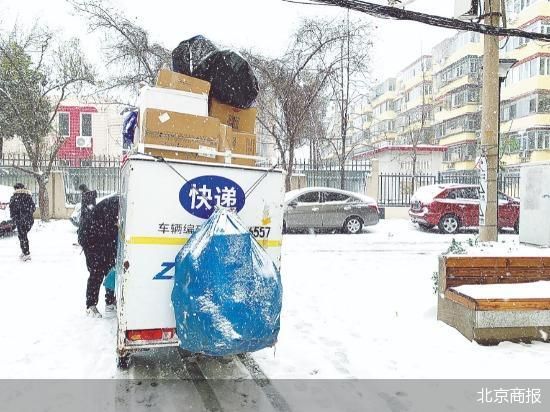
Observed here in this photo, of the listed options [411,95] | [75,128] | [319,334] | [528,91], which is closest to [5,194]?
[319,334]

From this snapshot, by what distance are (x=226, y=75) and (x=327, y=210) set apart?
1127 centimetres

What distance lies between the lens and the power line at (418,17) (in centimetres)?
781

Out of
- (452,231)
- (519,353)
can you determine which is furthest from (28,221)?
(452,231)

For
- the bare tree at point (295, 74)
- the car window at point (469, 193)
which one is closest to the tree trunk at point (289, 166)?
the bare tree at point (295, 74)

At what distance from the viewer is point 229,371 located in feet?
16.0

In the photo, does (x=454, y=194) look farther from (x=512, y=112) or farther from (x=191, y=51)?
(x=512, y=112)

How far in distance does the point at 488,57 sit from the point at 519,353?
219 inches

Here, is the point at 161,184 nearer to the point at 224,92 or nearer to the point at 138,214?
the point at 138,214

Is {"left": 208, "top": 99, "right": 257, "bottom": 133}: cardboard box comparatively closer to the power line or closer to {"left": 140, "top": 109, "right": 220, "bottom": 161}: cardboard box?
{"left": 140, "top": 109, "right": 220, "bottom": 161}: cardboard box

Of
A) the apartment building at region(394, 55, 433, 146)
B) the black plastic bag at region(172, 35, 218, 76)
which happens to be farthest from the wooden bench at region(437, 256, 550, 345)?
the apartment building at region(394, 55, 433, 146)

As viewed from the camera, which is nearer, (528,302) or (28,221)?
(528,302)

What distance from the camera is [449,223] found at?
1702 cm

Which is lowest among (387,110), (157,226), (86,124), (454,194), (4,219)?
(4,219)

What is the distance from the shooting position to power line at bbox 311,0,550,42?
7813mm
